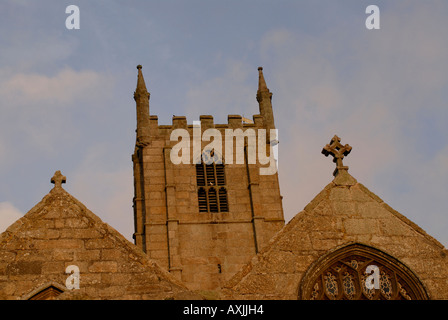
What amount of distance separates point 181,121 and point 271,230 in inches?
274

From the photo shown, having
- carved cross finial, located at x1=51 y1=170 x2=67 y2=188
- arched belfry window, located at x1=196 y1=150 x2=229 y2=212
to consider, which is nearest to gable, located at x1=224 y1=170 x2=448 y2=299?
carved cross finial, located at x1=51 y1=170 x2=67 y2=188

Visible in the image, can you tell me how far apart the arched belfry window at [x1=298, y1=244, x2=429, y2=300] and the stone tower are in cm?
2224

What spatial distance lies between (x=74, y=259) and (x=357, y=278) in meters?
3.34

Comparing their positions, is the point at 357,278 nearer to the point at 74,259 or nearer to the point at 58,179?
the point at 74,259

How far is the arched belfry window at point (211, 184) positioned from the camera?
116 feet

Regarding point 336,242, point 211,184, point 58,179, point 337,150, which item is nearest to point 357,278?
point 336,242

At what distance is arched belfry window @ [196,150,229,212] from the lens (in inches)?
1395

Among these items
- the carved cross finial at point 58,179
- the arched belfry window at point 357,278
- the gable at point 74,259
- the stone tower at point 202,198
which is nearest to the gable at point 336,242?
the arched belfry window at point 357,278

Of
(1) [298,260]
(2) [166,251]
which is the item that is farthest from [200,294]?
(2) [166,251]

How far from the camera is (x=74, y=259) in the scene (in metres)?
9.85

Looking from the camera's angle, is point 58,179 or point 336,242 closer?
point 336,242
